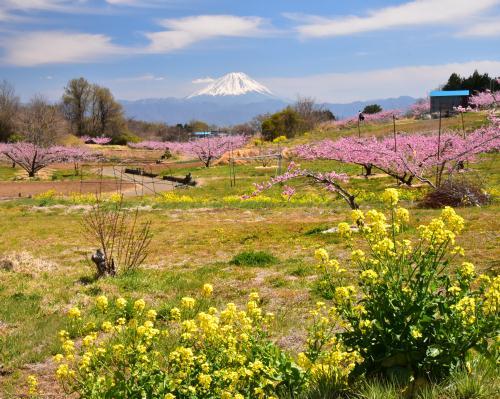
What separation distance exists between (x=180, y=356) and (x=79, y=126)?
382 ft

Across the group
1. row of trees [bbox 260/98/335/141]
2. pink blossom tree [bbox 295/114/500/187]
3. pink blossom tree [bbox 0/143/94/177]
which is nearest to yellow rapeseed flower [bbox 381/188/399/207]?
pink blossom tree [bbox 295/114/500/187]

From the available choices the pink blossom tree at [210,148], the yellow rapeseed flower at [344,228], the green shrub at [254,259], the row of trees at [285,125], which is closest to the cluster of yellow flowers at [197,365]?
the yellow rapeseed flower at [344,228]

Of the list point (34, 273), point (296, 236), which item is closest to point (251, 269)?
point (296, 236)

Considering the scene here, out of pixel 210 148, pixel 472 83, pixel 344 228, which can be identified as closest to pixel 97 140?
pixel 210 148

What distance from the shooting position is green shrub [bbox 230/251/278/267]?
12773 mm

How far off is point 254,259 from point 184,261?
2.34 meters

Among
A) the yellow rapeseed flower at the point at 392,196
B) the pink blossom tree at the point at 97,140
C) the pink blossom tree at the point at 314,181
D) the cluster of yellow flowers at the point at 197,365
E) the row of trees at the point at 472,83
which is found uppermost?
the row of trees at the point at 472,83

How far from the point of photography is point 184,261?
14.2m

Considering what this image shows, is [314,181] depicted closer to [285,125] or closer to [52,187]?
[52,187]

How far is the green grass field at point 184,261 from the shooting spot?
8156 millimetres

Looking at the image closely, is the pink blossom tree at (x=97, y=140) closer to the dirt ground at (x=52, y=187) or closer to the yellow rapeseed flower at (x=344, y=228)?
the dirt ground at (x=52, y=187)

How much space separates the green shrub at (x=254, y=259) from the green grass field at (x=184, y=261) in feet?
0.19

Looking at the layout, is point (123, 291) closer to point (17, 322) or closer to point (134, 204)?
point (17, 322)

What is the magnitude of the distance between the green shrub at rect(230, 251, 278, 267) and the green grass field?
6cm
